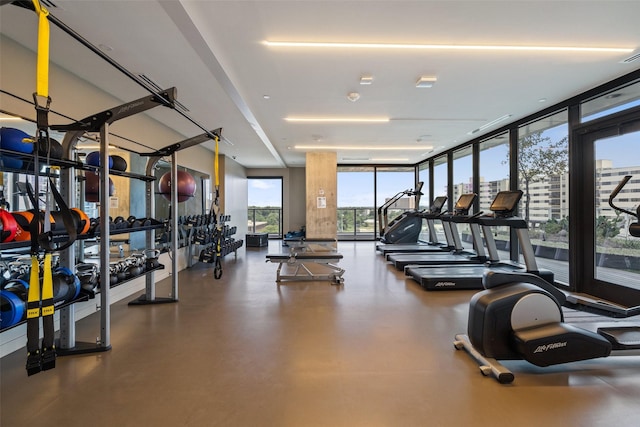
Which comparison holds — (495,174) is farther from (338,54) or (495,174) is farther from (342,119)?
(338,54)

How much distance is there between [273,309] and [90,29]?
338 centimetres

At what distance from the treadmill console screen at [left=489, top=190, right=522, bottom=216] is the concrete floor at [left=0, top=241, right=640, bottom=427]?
2.21 meters

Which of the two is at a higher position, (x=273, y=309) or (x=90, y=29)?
(x=90, y=29)

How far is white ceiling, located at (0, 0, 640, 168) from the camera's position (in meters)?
2.56

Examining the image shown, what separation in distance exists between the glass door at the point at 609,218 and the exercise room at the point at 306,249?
0.02 m

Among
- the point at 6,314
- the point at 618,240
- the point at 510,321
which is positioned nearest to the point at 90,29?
the point at 6,314

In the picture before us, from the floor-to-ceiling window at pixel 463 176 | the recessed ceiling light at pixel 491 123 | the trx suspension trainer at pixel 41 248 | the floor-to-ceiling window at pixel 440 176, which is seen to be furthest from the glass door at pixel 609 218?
the trx suspension trainer at pixel 41 248

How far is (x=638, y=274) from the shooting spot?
376 cm

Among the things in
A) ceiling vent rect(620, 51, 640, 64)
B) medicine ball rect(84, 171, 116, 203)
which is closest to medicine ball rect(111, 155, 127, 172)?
medicine ball rect(84, 171, 116, 203)

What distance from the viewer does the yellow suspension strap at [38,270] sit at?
1452mm

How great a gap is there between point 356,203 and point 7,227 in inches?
413

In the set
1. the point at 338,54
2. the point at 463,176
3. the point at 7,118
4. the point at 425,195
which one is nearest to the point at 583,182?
the point at 463,176

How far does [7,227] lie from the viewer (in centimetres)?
193

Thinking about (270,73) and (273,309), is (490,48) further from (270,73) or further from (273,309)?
(273,309)
